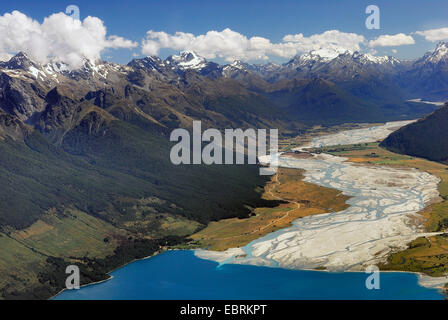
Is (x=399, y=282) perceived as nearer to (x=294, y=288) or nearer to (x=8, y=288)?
(x=294, y=288)
